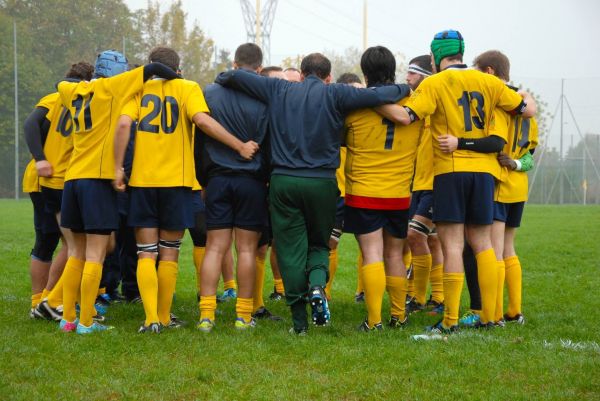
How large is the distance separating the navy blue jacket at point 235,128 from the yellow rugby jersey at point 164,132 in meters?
0.18

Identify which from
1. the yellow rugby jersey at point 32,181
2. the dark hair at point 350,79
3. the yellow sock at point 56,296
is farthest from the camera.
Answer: the dark hair at point 350,79

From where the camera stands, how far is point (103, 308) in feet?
23.6

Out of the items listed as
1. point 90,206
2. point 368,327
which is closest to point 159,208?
point 90,206

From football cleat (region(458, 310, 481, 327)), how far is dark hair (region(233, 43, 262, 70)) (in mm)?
2710

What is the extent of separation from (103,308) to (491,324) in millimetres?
3533

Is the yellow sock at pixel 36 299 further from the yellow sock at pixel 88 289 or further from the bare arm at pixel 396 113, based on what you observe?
the bare arm at pixel 396 113

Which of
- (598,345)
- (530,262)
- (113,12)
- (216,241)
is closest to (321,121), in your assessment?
(216,241)

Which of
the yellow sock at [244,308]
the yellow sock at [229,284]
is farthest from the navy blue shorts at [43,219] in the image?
the yellow sock at [229,284]

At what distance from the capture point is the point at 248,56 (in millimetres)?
6320

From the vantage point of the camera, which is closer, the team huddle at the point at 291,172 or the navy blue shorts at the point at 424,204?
the team huddle at the point at 291,172

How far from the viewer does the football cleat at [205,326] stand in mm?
5996

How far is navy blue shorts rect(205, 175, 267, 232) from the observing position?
20.1ft

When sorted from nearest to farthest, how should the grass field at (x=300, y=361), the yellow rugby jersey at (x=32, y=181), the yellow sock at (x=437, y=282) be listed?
the grass field at (x=300, y=361), the yellow rugby jersey at (x=32, y=181), the yellow sock at (x=437, y=282)

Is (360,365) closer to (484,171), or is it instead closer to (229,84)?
(484,171)
